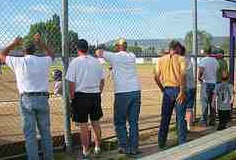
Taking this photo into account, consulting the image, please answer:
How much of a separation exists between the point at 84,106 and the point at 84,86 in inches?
11.3

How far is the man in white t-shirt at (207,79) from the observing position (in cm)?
1083

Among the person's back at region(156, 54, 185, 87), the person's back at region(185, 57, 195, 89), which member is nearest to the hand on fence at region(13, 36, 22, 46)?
the person's back at region(156, 54, 185, 87)

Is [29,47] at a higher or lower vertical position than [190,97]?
higher

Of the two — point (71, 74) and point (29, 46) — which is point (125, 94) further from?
point (29, 46)

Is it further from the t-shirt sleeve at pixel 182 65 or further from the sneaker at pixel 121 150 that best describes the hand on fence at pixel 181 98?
the sneaker at pixel 121 150

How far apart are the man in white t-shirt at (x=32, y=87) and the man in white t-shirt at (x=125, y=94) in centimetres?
119

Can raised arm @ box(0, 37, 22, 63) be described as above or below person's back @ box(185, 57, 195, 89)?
above

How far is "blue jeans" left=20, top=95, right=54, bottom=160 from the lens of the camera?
678 cm

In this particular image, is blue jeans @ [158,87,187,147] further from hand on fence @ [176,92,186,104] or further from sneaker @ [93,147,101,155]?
sneaker @ [93,147,101,155]

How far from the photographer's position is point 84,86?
294 inches

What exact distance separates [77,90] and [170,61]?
69.8 inches

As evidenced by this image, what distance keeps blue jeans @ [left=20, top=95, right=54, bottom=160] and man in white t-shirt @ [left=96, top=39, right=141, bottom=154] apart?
1.31m

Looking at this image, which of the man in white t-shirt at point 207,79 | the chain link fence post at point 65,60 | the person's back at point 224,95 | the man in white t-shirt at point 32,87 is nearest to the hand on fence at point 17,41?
the man in white t-shirt at point 32,87

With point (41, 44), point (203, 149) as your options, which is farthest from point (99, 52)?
point (203, 149)
